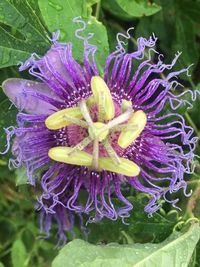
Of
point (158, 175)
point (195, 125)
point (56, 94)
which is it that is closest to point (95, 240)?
point (158, 175)

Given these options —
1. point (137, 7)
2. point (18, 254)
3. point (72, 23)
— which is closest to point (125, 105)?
point (72, 23)

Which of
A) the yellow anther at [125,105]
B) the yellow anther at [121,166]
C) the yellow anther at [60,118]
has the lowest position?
the yellow anther at [121,166]

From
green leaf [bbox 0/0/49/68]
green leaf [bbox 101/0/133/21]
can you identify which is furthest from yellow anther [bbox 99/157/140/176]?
green leaf [bbox 101/0/133/21]

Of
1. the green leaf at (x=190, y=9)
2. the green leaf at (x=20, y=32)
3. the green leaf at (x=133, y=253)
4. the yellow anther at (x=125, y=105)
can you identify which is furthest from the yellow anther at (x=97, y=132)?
the green leaf at (x=190, y=9)

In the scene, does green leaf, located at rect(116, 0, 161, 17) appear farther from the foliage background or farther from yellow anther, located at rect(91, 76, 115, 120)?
yellow anther, located at rect(91, 76, 115, 120)

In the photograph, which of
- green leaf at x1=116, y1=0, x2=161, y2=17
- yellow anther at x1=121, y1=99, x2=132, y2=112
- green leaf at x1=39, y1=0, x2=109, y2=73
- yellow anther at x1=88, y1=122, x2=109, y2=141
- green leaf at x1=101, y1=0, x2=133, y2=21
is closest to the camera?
yellow anther at x1=88, y1=122, x2=109, y2=141

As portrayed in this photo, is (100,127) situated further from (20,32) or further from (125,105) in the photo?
(20,32)

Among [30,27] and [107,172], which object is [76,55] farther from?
[107,172]

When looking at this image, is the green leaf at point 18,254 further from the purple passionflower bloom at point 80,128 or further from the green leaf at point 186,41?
the green leaf at point 186,41
